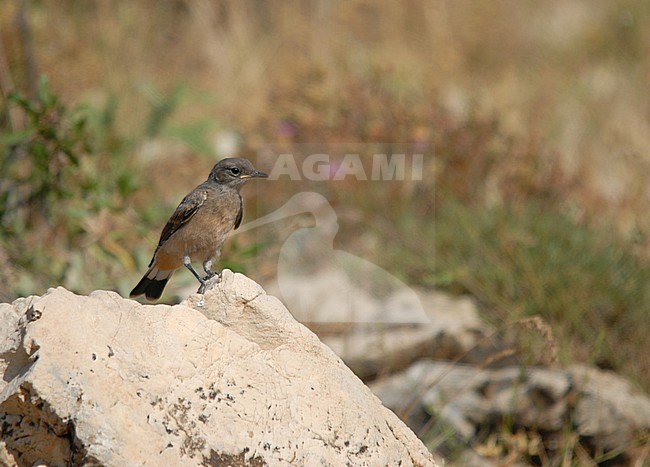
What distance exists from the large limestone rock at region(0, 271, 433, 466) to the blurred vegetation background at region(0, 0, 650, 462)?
1639 mm

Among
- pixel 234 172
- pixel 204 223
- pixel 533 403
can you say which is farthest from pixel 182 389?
pixel 533 403

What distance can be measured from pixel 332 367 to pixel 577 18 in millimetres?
11063

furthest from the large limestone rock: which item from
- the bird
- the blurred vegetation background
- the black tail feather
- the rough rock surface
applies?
the rough rock surface

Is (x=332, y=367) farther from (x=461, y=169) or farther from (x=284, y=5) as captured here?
(x=284, y=5)

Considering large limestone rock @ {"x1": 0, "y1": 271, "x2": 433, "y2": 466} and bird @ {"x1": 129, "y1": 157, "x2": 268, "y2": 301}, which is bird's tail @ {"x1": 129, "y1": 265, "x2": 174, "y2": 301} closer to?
bird @ {"x1": 129, "y1": 157, "x2": 268, "y2": 301}

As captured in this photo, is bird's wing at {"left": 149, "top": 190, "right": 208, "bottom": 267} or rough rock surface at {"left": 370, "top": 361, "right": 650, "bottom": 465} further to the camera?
rough rock surface at {"left": 370, "top": 361, "right": 650, "bottom": 465}

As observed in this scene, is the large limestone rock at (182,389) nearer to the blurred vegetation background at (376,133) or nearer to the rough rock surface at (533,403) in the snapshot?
the blurred vegetation background at (376,133)

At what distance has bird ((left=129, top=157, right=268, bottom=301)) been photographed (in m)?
4.11

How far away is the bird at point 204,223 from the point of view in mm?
4109

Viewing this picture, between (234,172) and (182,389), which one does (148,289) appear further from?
(182,389)

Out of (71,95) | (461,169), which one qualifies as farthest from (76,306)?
(71,95)

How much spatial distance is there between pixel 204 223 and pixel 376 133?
165 inches

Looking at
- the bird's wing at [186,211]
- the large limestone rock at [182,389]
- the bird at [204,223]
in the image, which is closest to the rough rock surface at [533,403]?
the bird at [204,223]

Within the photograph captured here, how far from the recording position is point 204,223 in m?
4.10
